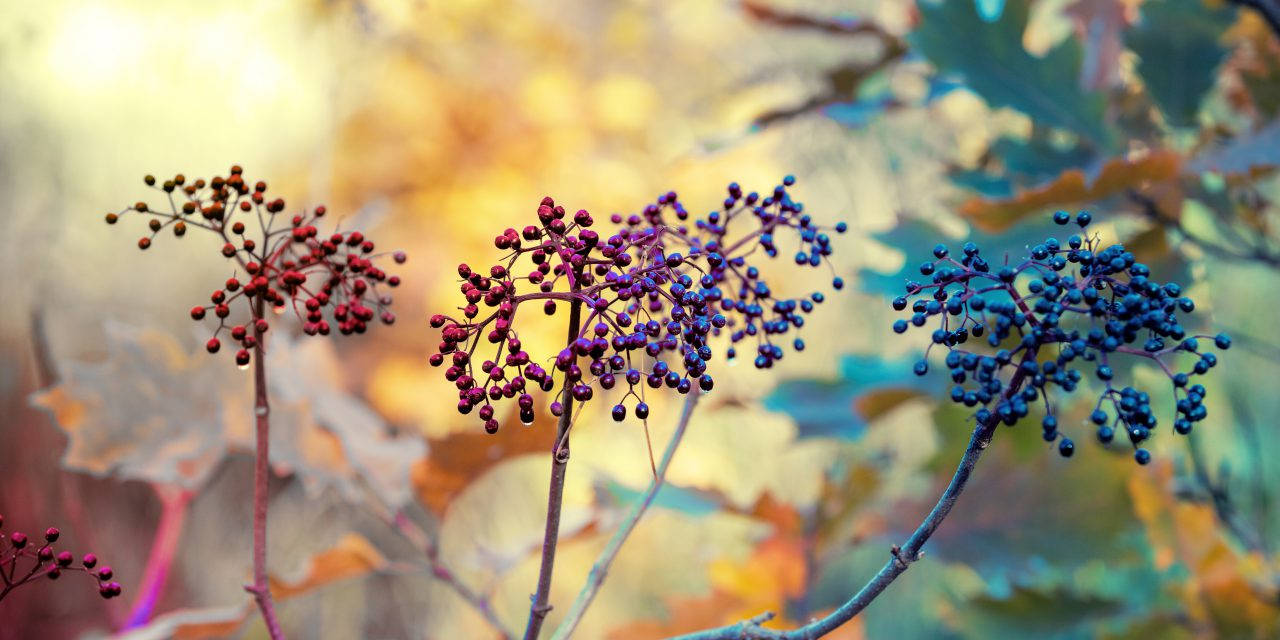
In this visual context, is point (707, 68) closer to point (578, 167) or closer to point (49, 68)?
point (578, 167)

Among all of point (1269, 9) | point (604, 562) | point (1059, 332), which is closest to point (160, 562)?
point (604, 562)

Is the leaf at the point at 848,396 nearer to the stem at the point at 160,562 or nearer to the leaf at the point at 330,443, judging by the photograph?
the leaf at the point at 330,443

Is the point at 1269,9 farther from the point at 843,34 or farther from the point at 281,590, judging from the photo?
the point at 281,590

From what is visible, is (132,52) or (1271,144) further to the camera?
(132,52)

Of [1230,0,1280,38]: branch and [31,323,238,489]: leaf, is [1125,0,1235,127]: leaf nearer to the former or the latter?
[1230,0,1280,38]: branch

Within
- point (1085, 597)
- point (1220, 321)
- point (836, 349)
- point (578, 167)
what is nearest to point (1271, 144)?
point (1085, 597)

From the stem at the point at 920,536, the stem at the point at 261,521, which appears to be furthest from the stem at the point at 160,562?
the stem at the point at 920,536
